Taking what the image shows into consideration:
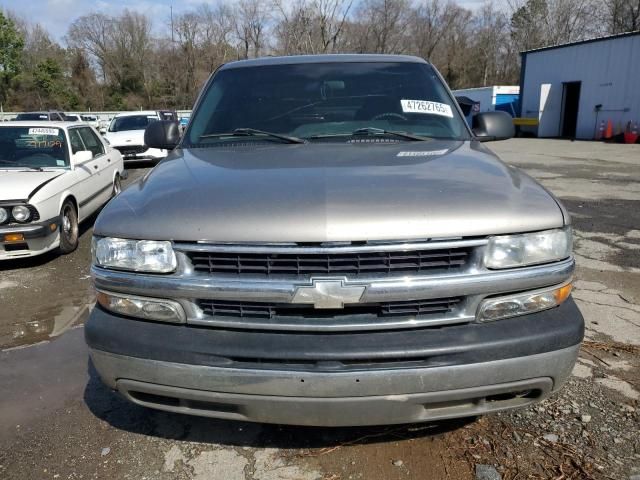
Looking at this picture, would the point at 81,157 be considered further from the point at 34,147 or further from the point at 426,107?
the point at 426,107

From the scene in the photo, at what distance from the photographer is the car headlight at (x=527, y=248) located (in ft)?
6.73

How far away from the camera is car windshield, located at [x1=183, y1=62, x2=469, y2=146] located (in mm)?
3297

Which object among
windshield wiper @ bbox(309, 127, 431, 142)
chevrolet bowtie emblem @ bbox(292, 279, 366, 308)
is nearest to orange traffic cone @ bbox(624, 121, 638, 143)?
windshield wiper @ bbox(309, 127, 431, 142)

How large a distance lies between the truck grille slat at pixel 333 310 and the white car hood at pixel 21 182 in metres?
4.44

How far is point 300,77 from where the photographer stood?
11.9 ft

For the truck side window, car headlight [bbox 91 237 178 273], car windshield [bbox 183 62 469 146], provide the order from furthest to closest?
the truck side window → car windshield [bbox 183 62 469 146] → car headlight [bbox 91 237 178 273]

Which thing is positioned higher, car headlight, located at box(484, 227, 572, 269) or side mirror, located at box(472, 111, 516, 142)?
side mirror, located at box(472, 111, 516, 142)

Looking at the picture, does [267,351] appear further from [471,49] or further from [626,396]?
[471,49]

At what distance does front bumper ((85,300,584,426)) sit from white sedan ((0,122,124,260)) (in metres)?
4.10

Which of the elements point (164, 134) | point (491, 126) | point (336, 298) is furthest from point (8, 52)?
point (336, 298)

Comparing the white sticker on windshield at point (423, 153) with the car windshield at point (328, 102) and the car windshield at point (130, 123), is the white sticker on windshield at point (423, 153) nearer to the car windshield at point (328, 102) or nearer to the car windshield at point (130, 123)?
the car windshield at point (328, 102)

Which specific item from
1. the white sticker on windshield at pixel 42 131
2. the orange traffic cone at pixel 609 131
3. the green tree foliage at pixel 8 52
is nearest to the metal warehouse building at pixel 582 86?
the orange traffic cone at pixel 609 131

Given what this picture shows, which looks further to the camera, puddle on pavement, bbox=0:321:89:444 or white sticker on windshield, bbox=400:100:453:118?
white sticker on windshield, bbox=400:100:453:118

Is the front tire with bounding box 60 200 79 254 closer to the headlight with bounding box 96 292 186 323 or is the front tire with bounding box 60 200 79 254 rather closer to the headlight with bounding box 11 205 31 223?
the headlight with bounding box 11 205 31 223
